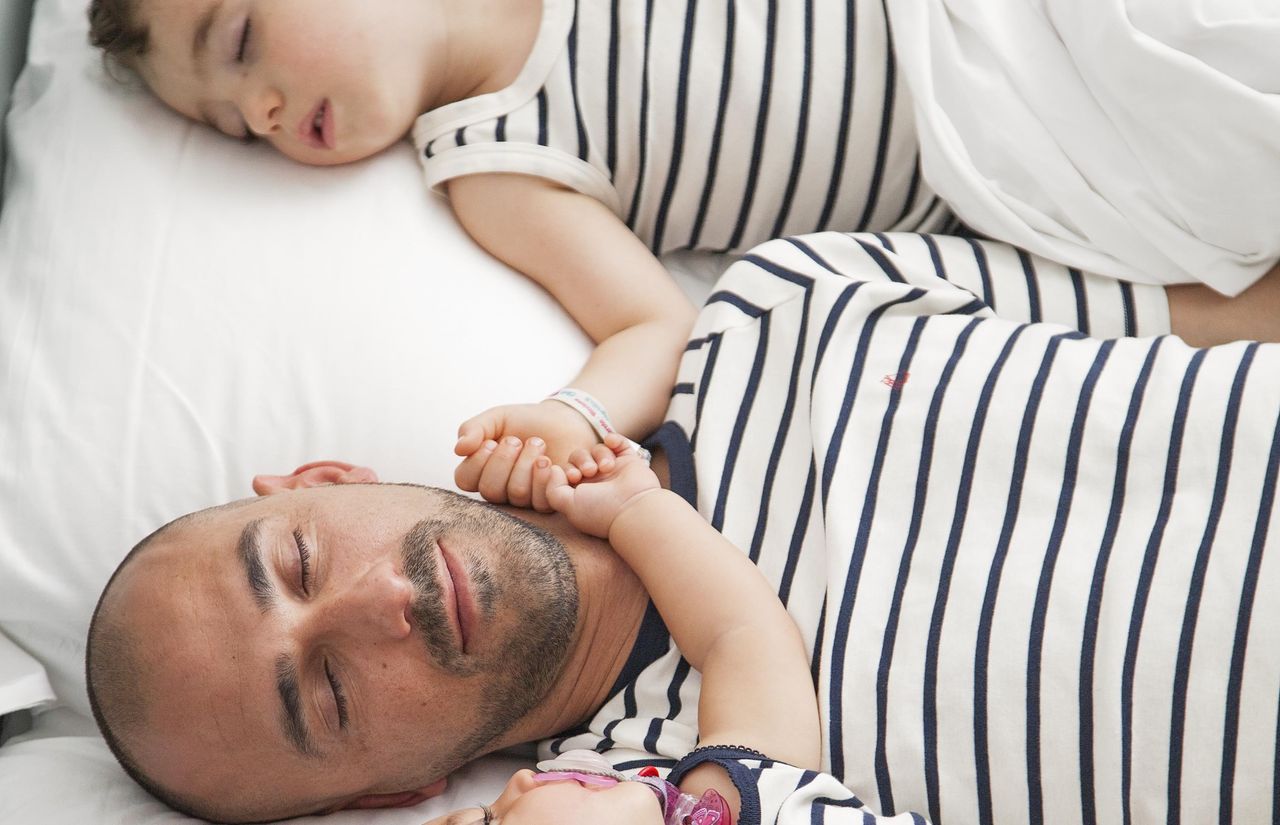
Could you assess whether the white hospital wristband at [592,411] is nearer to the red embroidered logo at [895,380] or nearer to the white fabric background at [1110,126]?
the red embroidered logo at [895,380]

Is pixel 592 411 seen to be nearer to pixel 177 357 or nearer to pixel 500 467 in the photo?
pixel 500 467

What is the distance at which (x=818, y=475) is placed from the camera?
1.07 metres

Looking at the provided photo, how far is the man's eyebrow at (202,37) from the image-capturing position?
4.14ft

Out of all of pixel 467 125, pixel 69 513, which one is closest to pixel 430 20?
pixel 467 125

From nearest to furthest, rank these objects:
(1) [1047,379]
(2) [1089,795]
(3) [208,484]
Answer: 1. (2) [1089,795]
2. (1) [1047,379]
3. (3) [208,484]

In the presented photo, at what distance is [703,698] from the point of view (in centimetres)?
99

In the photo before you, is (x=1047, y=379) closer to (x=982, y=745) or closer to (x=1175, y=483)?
(x=1175, y=483)

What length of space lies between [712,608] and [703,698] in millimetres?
79

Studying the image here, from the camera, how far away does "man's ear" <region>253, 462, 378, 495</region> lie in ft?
3.68

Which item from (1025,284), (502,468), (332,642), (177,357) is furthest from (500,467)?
(1025,284)

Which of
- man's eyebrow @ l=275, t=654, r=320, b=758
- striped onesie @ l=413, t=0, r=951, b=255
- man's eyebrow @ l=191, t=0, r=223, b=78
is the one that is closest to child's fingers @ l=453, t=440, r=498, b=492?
man's eyebrow @ l=275, t=654, r=320, b=758

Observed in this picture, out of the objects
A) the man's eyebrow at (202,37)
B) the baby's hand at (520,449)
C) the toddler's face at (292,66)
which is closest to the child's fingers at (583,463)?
the baby's hand at (520,449)

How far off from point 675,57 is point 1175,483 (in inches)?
28.0

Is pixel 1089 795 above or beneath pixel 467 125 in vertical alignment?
beneath
